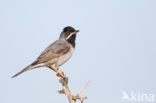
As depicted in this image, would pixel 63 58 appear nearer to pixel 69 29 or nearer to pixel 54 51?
pixel 54 51

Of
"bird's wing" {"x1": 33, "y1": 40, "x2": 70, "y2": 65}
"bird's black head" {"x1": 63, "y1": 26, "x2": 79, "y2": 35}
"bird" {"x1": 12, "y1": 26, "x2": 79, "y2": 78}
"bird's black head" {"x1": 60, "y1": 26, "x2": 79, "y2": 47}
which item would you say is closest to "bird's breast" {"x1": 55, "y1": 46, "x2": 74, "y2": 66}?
"bird" {"x1": 12, "y1": 26, "x2": 79, "y2": 78}

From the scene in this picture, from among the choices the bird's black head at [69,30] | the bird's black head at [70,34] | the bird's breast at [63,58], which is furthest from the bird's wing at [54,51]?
the bird's black head at [69,30]

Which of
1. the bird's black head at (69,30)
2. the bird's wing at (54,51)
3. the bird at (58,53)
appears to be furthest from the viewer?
the bird's black head at (69,30)

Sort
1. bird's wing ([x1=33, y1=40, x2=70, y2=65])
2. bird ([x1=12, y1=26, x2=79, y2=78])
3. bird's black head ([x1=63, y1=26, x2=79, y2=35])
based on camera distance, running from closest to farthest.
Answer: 1. bird ([x1=12, y1=26, x2=79, y2=78])
2. bird's wing ([x1=33, y1=40, x2=70, y2=65])
3. bird's black head ([x1=63, y1=26, x2=79, y2=35])

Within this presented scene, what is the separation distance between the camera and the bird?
1152 centimetres

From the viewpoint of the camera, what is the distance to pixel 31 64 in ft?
36.9

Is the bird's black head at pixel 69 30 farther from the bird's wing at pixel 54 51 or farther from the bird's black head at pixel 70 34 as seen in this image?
the bird's wing at pixel 54 51

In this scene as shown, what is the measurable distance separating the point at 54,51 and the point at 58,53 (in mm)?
162

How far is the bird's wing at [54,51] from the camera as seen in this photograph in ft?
38.2

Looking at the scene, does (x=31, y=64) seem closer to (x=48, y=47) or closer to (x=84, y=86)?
(x=48, y=47)

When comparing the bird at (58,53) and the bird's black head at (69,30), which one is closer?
the bird at (58,53)

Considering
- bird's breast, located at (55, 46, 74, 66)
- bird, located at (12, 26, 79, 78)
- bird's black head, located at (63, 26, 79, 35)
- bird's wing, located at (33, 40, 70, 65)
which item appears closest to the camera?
bird, located at (12, 26, 79, 78)

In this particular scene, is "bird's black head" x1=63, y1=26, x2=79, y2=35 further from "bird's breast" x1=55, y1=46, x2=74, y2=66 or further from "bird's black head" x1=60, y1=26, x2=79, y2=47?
"bird's breast" x1=55, y1=46, x2=74, y2=66

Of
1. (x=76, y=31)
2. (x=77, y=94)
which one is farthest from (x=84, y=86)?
(x=76, y=31)
